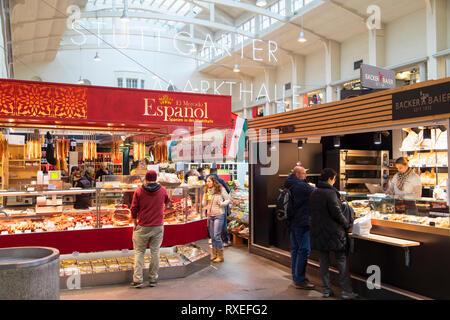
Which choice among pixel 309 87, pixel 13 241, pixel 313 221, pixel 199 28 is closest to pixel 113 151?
pixel 13 241

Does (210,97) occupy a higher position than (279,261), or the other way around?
(210,97)

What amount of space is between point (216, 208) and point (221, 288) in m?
1.82

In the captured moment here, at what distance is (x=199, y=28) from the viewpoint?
21203mm

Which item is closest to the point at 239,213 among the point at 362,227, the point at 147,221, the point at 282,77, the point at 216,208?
the point at 216,208

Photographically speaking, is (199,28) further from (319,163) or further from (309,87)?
(319,163)

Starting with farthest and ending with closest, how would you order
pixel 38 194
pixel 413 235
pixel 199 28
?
1. pixel 199 28
2. pixel 38 194
3. pixel 413 235

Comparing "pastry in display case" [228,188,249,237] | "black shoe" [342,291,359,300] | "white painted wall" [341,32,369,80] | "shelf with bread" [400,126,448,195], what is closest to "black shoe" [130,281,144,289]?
"black shoe" [342,291,359,300]

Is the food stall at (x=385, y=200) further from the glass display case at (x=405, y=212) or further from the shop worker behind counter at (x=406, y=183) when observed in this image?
the shop worker behind counter at (x=406, y=183)

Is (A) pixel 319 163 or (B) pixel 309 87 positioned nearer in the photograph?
(A) pixel 319 163

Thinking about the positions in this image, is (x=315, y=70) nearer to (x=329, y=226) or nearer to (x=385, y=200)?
(x=385, y=200)

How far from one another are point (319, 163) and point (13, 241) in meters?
5.86

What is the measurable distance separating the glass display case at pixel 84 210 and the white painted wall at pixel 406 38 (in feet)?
31.3

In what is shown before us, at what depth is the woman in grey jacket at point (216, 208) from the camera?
6.95 meters
